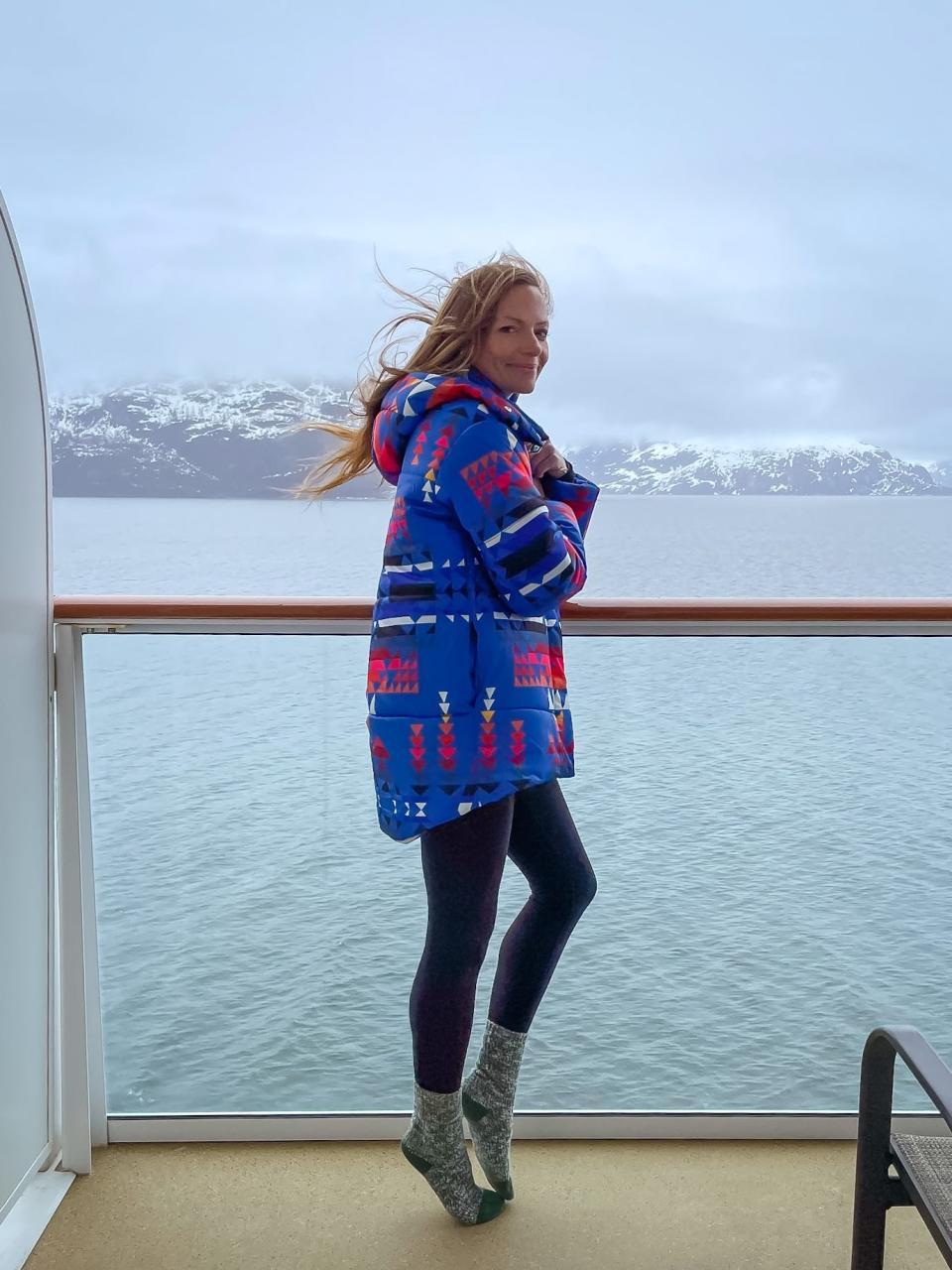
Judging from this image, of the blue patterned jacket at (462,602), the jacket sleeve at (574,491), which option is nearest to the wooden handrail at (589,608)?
the jacket sleeve at (574,491)

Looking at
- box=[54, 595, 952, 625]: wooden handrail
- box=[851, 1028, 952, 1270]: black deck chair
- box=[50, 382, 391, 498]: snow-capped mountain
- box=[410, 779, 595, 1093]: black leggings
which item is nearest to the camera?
box=[851, 1028, 952, 1270]: black deck chair

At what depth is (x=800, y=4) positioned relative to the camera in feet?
83.5

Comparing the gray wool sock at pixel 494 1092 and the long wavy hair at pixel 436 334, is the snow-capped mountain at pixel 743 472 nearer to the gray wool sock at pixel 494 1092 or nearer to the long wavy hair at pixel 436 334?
the long wavy hair at pixel 436 334

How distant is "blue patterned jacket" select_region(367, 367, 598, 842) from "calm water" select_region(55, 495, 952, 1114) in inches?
15.3

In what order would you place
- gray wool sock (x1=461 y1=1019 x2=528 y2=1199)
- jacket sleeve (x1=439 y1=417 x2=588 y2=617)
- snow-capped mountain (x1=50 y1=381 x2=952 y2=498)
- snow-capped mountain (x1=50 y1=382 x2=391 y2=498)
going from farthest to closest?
snow-capped mountain (x1=50 y1=381 x2=952 y2=498)
snow-capped mountain (x1=50 y1=382 x2=391 y2=498)
gray wool sock (x1=461 y1=1019 x2=528 y2=1199)
jacket sleeve (x1=439 y1=417 x2=588 y2=617)

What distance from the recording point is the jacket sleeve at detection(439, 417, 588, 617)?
160cm

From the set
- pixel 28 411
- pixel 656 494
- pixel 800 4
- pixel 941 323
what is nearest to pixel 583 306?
pixel 800 4

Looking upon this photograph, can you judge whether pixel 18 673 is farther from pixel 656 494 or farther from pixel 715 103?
pixel 715 103

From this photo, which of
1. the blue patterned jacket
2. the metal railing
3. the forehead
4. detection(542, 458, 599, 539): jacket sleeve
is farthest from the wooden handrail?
the forehead

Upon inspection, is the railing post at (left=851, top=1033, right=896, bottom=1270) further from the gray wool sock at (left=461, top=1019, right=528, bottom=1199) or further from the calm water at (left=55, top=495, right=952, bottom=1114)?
the calm water at (left=55, top=495, right=952, bottom=1114)

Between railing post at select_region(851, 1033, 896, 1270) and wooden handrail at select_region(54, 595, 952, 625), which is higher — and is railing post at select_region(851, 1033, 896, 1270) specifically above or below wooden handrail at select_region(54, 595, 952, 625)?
below

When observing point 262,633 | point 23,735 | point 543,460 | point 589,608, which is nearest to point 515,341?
point 543,460

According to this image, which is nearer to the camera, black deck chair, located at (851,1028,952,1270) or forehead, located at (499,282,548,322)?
black deck chair, located at (851,1028,952,1270)

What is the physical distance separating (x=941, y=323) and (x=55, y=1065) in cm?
3074
